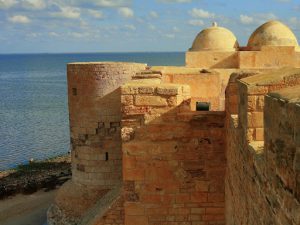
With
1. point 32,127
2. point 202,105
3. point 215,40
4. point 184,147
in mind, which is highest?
point 215,40

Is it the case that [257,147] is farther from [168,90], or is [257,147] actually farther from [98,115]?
[98,115]

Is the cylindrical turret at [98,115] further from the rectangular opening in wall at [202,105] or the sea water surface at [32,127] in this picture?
the sea water surface at [32,127]

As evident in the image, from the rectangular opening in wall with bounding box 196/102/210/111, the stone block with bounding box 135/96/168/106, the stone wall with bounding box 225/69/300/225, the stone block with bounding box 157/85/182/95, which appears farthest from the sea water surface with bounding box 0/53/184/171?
the stone wall with bounding box 225/69/300/225

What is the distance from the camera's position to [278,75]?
3551 mm

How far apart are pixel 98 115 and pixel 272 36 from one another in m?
7.78

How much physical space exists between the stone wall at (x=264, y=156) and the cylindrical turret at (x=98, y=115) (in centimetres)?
554

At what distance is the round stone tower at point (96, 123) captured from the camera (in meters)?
10.4

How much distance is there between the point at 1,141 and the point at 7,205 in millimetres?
15535

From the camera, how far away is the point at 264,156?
297cm

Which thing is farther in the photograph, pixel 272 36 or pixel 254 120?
pixel 272 36

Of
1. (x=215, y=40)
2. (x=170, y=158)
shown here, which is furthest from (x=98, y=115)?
(x=215, y=40)

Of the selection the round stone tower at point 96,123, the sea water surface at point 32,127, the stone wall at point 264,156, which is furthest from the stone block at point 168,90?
the sea water surface at point 32,127

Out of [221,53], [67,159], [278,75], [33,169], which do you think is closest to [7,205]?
[33,169]

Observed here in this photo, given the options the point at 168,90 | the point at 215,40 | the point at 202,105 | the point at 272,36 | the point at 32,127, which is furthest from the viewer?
the point at 32,127
